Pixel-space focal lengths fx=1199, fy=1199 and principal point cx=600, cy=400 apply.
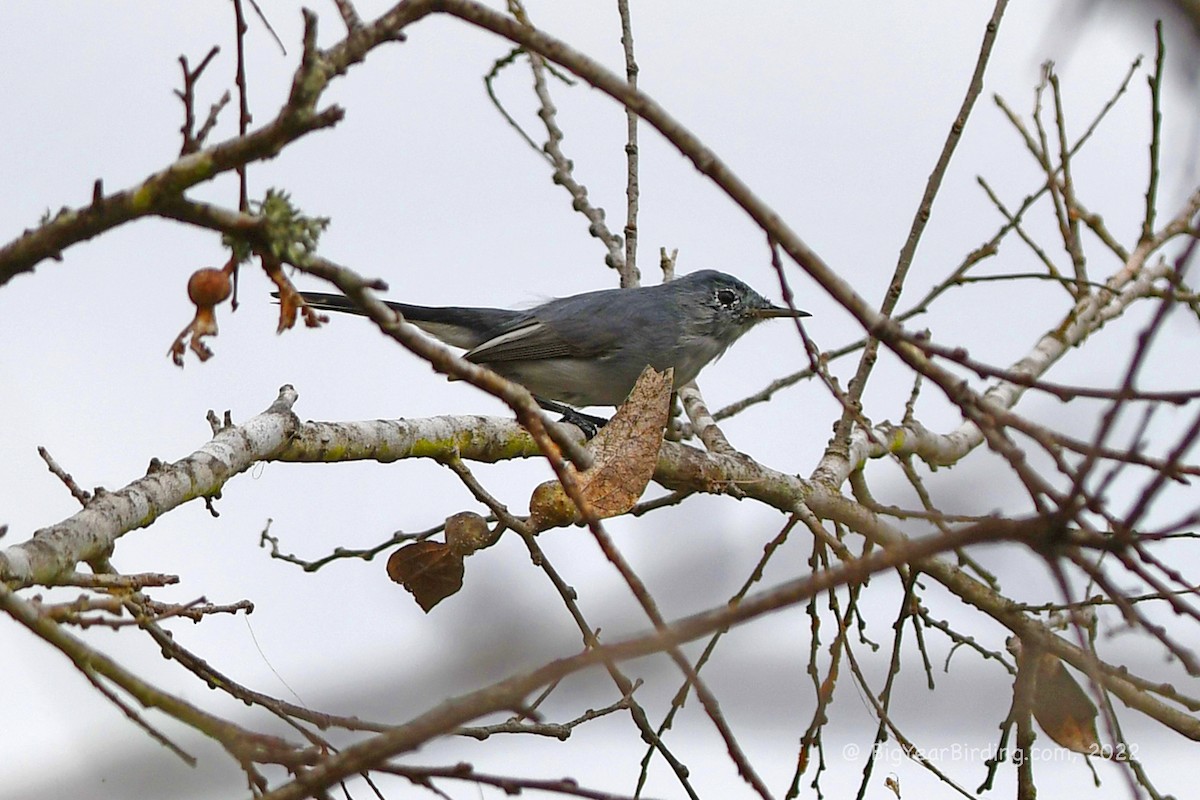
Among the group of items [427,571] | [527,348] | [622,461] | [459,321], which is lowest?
[622,461]

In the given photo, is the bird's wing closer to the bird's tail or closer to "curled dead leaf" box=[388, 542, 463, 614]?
the bird's tail

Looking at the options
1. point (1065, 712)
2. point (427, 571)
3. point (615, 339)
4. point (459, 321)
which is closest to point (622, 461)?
point (427, 571)

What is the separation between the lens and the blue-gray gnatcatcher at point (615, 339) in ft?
22.8

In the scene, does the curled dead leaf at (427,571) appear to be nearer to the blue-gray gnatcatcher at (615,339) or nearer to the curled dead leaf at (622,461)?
the curled dead leaf at (622,461)

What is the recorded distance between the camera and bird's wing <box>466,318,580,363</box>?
6.96 metres

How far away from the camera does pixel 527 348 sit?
7035 mm

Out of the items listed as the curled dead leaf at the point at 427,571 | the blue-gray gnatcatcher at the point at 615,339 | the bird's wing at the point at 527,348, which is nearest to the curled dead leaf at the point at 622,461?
the curled dead leaf at the point at 427,571

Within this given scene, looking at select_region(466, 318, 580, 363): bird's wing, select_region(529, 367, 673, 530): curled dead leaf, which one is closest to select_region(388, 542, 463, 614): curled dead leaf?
select_region(529, 367, 673, 530): curled dead leaf

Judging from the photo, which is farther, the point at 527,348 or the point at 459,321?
the point at 459,321

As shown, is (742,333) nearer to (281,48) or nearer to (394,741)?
(281,48)

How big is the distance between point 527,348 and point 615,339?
521mm

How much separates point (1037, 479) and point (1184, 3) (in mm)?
697

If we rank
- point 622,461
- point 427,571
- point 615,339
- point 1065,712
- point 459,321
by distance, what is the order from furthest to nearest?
point 459,321 < point 615,339 < point 427,571 < point 1065,712 < point 622,461

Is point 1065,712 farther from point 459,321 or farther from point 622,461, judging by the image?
→ point 459,321
